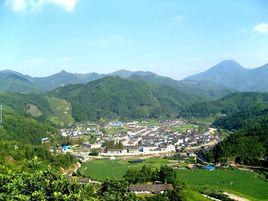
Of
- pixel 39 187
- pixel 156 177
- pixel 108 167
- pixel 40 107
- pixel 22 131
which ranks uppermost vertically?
pixel 40 107

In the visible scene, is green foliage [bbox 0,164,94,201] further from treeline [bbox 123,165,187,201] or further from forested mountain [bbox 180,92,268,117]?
forested mountain [bbox 180,92,268,117]

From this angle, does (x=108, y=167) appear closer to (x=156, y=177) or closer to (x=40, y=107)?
(x=156, y=177)

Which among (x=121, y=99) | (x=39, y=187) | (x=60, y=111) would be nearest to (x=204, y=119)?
(x=121, y=99)

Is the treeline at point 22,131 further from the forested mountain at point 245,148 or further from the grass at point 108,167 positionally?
the forested mountain at point 245,148

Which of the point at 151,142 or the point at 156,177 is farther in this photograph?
the point at 151,142

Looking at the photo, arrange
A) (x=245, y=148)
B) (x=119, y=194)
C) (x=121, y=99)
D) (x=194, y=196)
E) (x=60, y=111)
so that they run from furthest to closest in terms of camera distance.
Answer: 1. (x=121, y=99)
2. (x=60, y=111)
3. (x=245, y=148)
4. (x=194, y=196)
5. (x=119, y=194)

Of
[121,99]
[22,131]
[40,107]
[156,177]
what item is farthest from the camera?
[121,99]

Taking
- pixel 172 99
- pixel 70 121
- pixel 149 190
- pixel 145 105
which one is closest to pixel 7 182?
pixel 149 190
